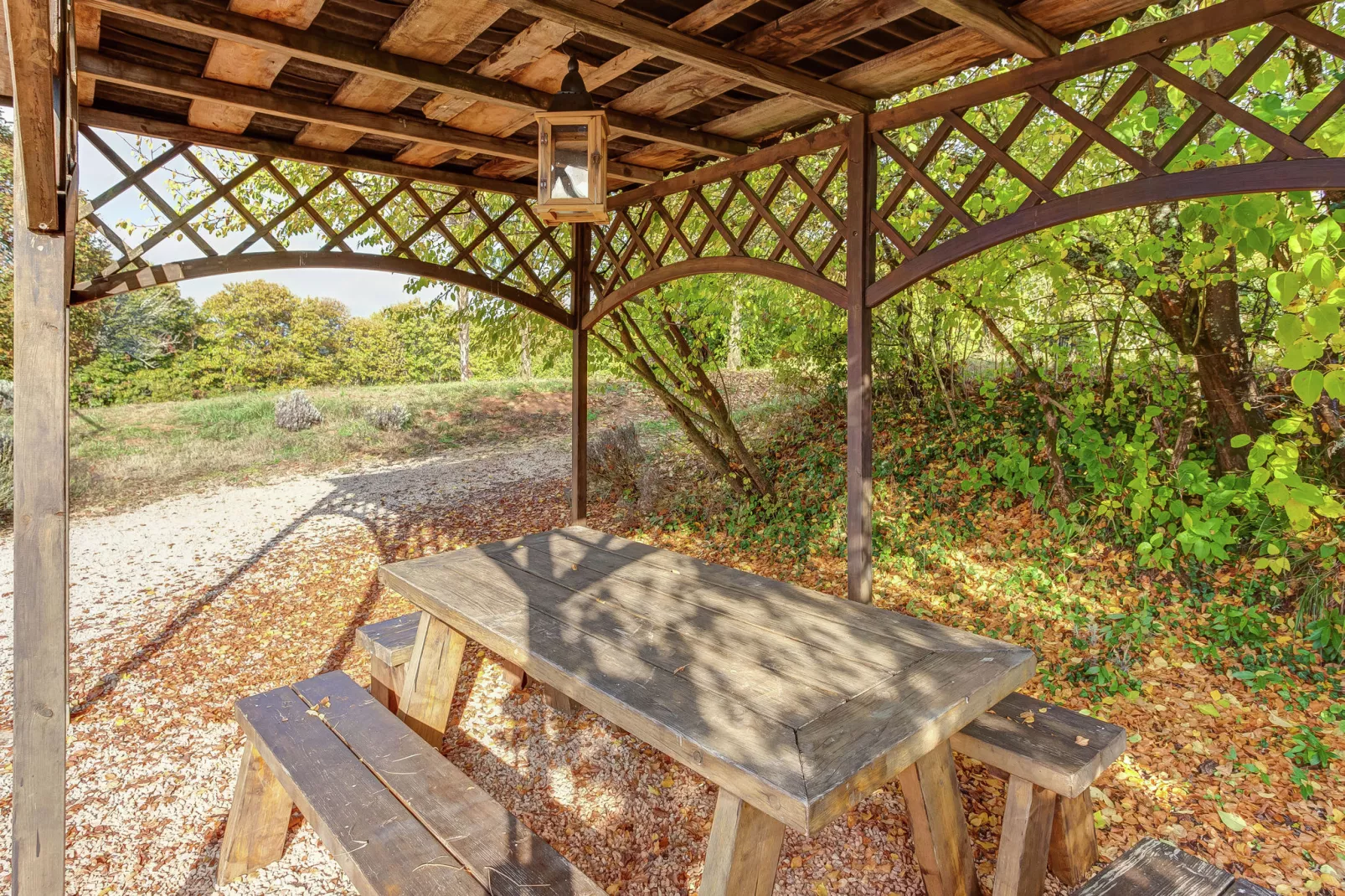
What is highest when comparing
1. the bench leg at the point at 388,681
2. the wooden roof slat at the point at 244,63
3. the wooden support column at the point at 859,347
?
the wooden roof slat at the point at 244,63

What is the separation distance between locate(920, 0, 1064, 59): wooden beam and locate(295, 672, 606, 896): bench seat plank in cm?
274

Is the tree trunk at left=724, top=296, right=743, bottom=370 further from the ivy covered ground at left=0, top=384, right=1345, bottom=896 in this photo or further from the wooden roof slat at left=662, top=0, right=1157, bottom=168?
the wooden roof slat at left=662, top=0, right=1157, bottom=168

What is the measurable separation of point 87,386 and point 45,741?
522 inches

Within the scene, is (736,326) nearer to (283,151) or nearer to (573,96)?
(283,151)

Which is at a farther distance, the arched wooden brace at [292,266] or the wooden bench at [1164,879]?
the arched wooden brace at [292,266]

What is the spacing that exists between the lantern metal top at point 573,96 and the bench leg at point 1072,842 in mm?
2761

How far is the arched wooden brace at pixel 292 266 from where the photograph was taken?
359cm

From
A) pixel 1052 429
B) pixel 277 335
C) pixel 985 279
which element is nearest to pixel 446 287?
pixel 985 279

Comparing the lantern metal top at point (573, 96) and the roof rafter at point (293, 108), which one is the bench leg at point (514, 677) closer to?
the lantern metal top at point (573, 96)

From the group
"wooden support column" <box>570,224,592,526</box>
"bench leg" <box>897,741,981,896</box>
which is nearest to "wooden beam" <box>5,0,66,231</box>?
"bench leg" <box>897,741,981,896</box>

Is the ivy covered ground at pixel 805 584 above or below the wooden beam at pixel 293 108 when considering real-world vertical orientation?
below

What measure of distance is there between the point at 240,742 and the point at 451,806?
1924 mm

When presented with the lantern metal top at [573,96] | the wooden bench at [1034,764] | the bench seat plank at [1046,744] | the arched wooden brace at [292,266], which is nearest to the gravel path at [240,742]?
the wooden bench at [1034,764]

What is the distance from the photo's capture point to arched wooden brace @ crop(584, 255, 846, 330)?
343cm
